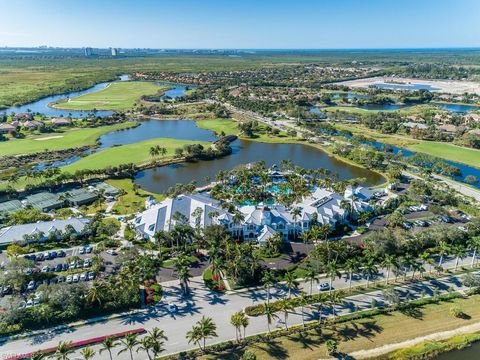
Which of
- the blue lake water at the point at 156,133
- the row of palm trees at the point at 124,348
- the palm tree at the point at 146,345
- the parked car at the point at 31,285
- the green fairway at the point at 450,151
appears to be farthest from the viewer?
the blue lake water at the point at 156,133

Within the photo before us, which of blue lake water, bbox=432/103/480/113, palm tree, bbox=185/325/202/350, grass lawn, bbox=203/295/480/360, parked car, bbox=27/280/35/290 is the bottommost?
grass lawn, bbox=203/295/480/360

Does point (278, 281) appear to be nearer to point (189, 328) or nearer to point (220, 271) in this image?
point (220, 271)

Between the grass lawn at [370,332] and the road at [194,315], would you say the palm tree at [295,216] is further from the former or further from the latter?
the grass lawn at [370,332]

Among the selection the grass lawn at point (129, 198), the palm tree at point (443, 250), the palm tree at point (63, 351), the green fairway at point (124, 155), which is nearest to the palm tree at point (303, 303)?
the palm tree at point (443, 250)

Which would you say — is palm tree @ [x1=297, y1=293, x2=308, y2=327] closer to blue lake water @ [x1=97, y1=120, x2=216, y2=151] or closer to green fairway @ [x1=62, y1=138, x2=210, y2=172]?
green fairway @ [x1=62, y1=138, x2=210, y2=172]

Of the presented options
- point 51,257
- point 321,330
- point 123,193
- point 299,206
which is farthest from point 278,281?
point 123,193

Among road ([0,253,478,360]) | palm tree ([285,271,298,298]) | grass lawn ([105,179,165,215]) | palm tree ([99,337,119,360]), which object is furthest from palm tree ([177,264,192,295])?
grass lawn ([105,179,165,215])
